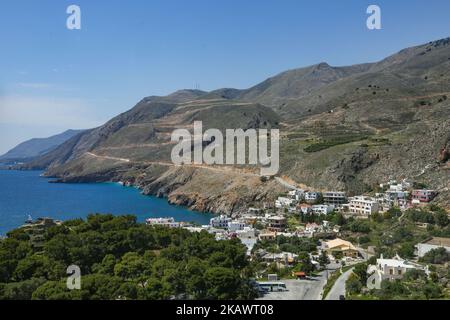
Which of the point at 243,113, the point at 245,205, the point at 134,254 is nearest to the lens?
the point at 134,254

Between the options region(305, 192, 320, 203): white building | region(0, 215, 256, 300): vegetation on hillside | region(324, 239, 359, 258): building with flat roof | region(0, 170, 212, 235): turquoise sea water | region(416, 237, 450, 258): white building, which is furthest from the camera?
region(0, 170, 212, 235): turquoise sea water

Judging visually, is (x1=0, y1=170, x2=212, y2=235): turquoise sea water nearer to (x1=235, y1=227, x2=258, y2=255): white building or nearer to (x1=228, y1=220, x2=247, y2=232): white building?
(x1=228, y1=220, x2=247, y2=232): white building

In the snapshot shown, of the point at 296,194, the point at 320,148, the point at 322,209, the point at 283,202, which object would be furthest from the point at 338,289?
the point at 320,148

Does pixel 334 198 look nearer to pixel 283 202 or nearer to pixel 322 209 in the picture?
pixel 322 209

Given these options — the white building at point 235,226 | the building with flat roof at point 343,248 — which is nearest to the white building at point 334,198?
the white building at point 235,226

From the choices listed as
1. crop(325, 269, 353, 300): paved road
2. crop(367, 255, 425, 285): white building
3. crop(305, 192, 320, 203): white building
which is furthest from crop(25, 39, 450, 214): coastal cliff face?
crop(325, 269, 353, 300): paved road
